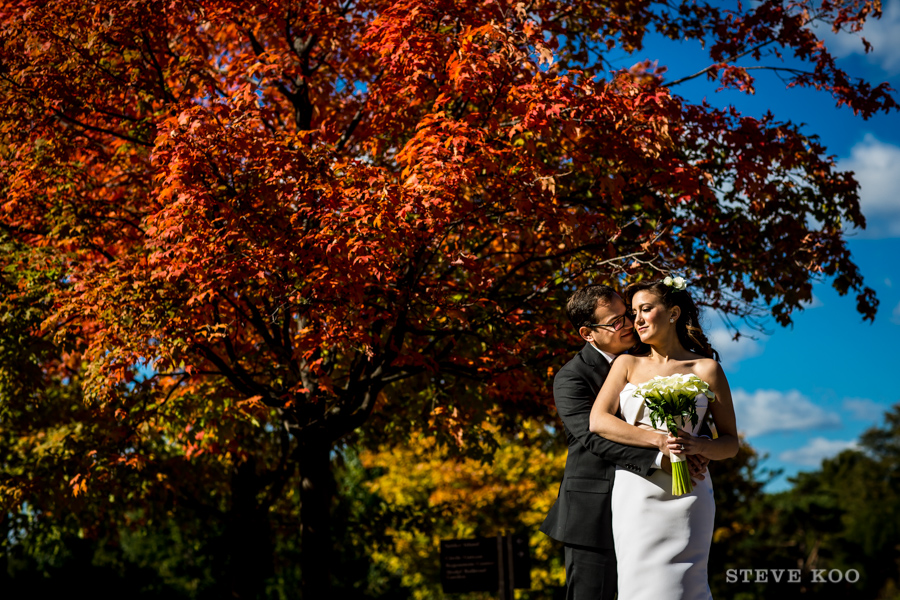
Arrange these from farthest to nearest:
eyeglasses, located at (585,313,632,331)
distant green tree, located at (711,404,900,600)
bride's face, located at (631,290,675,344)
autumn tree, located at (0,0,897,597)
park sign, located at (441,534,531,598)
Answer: distant green tree, located at (711,404,900,600) < park sign, located at (441,534,531,598) < autumn tree, located at (0,0,897,597) < eyeglasses, located at (585,313,632,331) < bride's face, located at (631,290,675,344)

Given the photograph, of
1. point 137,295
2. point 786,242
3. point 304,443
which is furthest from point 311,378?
point 786,242

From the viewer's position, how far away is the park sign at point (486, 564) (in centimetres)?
977

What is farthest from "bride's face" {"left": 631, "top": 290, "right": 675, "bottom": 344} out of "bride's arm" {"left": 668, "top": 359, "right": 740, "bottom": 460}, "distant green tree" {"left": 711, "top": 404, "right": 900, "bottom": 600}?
"distant green tree" {"left": 711, "top": 404, "right": 900, "bottom": 600}

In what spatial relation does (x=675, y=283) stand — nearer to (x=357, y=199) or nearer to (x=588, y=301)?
(x=588, y=301)

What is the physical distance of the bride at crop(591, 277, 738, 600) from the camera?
12.7 ft

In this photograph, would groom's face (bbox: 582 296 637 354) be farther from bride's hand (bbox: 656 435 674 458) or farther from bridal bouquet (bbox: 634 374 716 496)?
bride's hand (bbox: 656 435 674 458)

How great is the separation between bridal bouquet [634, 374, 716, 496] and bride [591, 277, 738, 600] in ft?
0.24

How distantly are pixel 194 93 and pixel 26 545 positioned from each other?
23.1ft

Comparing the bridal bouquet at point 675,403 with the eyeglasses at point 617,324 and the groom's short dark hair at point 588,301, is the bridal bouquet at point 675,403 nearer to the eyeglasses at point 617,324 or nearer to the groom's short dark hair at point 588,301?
the eyeglasses at point 617,324

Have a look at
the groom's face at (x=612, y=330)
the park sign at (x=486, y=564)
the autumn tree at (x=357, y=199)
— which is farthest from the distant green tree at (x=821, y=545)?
the groom's face at (x=612, y=330)

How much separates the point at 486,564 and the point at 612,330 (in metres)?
6.38

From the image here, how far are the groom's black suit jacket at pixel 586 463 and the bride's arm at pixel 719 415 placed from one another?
268mm

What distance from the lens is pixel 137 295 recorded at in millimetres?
6934

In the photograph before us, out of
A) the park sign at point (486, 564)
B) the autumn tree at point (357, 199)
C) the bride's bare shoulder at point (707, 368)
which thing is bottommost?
the park sign at point (486, 564)
